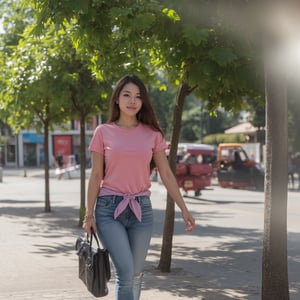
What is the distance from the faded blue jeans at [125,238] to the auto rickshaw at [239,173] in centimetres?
2354

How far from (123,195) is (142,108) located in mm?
669

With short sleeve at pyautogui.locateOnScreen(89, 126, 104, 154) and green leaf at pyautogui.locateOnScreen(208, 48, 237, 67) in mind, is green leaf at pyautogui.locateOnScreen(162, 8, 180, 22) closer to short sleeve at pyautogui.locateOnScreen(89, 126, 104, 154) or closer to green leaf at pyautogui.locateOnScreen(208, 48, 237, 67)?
green leaf at pyautogui.locateOnScreen(208, 48, 237, 67)

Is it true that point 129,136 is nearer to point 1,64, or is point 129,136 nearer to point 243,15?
point 243,15

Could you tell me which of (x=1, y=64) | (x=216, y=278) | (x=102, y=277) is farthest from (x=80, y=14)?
(x=1, y=64)

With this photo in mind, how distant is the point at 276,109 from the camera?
14.8 feet

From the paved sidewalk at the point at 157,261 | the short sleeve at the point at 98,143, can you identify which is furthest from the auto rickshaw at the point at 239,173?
the short sleeve at the point at 98,143

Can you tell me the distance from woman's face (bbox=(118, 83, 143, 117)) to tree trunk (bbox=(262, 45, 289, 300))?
97 centimetres

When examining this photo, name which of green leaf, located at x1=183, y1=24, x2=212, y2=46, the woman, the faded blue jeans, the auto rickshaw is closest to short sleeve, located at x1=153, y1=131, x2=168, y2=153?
the woman

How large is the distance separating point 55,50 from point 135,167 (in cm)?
828

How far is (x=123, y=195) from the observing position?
4133 millimetres

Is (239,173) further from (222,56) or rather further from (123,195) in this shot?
(123,195)

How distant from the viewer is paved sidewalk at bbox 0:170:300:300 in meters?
6.35

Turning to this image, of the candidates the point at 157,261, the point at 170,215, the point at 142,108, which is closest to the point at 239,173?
the point at 157,261

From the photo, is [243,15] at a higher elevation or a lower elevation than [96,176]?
higher
